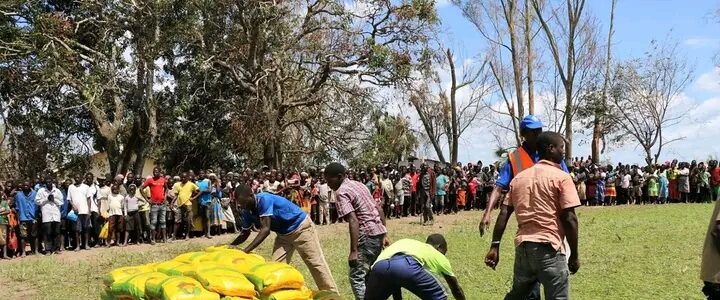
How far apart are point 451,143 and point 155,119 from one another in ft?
75.7

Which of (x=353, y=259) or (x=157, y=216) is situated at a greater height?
(x=157, y=216)

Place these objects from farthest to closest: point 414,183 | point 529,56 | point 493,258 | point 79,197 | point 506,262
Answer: point 529,56
point 414,183
point 79,197
point 506,262
point 493,258

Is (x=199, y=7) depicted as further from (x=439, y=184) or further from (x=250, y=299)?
(x=250, y=299)

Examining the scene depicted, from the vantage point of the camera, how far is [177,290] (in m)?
4.72

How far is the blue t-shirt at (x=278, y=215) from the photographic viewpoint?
23.2 ft

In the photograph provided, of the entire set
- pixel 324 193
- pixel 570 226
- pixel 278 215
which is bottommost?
pixel 570 226

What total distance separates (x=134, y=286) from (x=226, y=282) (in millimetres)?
738

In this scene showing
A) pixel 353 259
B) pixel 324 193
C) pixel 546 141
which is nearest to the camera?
pixel 546 141

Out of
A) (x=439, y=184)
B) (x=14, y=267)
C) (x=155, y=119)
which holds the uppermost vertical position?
(x=155, y=119)

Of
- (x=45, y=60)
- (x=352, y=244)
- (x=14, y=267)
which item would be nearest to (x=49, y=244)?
(x=14, y=267)

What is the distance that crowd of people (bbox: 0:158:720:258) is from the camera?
45.9 ft

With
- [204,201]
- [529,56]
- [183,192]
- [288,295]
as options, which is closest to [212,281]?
[288,295]

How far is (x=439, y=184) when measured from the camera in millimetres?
20906

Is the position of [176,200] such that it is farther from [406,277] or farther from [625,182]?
[625,182]
